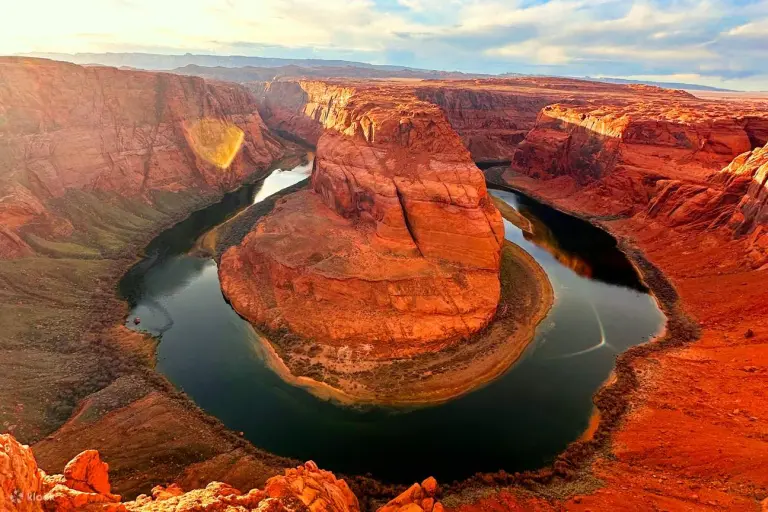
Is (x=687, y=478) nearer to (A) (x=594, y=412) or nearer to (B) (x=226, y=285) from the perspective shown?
(A) (x=594, y=412)

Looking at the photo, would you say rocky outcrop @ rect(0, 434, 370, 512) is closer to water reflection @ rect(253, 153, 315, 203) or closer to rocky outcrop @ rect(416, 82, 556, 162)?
water reflection @ rect(253, 153, 315, 203)

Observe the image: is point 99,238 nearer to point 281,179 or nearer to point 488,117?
point 281,179

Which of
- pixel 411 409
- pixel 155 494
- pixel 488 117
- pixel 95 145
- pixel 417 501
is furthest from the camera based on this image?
pixel 488 117

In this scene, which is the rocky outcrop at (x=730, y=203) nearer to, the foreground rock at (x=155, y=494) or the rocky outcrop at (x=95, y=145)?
the foreground rock at (x=155, y=494)

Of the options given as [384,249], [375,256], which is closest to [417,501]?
[375,256]

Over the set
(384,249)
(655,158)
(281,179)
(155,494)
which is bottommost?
(155,494)

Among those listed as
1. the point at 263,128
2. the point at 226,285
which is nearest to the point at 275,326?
the point at 226,285

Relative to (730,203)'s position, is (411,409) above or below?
below
